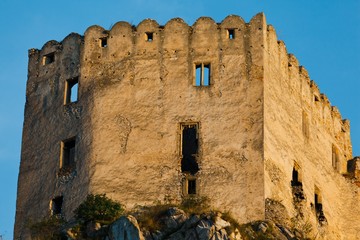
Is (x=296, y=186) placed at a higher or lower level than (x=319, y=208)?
higher

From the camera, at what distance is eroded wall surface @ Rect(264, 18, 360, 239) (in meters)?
49.1

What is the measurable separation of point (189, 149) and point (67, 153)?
15.1ft

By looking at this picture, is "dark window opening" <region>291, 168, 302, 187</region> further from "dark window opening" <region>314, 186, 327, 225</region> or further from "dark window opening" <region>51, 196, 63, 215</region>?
"dark window opening" <region>51, 196, 63, 215</region>

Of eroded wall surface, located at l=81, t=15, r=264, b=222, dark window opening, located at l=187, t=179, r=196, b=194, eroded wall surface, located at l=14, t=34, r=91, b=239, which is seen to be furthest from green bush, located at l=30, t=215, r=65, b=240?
dark window opening, located at l=187, t=179, r=196, b=194

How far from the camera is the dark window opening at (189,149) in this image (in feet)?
158

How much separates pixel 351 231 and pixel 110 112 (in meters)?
10.9

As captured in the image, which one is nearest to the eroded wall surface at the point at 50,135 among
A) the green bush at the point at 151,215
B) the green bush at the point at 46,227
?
the green bush at the point at 46,227

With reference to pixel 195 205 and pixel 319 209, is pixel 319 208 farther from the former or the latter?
pixel 195 205

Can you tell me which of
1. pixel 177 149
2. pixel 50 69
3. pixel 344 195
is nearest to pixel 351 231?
pixel 344 195

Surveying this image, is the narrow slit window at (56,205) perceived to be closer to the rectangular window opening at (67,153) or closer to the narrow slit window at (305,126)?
the rectangular window opening at (67,153)

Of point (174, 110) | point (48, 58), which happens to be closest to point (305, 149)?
point (174, 110)

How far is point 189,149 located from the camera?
48.4 meters

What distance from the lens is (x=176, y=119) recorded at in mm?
48781

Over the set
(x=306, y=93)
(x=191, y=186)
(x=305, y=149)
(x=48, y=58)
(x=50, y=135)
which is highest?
(x=48, y=58)
